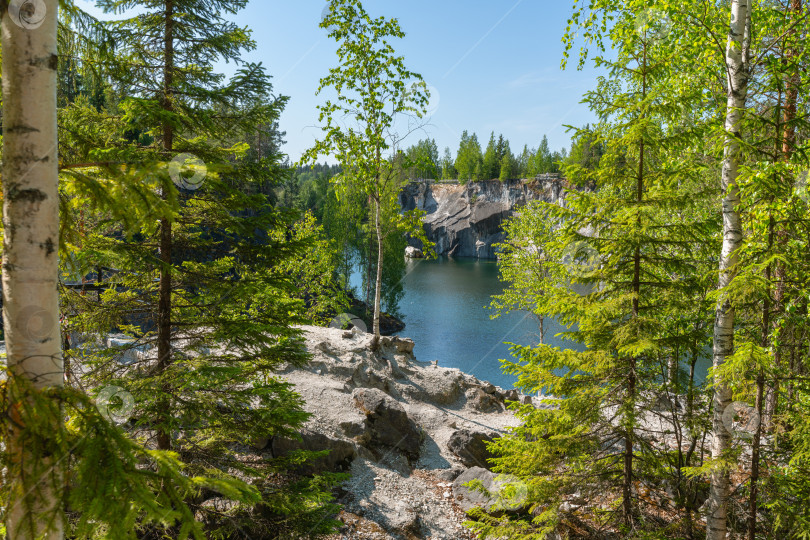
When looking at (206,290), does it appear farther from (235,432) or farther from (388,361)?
(388,361)

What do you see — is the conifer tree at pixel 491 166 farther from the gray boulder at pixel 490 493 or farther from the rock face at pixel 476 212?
the gray boulder at pixel 490 493

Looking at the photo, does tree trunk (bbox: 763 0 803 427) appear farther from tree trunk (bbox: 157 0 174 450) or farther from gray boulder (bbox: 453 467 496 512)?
tree trunk (bbox: 157 0 174 450)

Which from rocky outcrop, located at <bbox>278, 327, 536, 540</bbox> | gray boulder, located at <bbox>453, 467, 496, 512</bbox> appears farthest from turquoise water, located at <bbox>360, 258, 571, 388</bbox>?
gray boulder, located at <bbox>453, 467, 496, 512</bbox>

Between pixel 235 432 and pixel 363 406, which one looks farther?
pixel 363 406

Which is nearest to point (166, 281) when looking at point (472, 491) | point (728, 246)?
point (472, 491)

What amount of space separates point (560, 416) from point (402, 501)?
4.13 metres

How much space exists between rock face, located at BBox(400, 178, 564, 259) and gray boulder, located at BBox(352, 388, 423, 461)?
209 ft

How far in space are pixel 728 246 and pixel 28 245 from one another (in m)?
6.19

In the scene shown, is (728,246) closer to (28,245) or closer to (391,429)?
(28,245)

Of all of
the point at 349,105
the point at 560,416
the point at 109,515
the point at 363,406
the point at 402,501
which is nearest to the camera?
the point at 109,515

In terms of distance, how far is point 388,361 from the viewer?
598 inches

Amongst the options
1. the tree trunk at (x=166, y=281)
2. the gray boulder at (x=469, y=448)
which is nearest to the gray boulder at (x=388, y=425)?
the gray boulder at (x=469, y=448)

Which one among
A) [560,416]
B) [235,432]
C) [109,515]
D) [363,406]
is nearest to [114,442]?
[109,515]

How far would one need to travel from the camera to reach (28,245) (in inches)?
83.1
